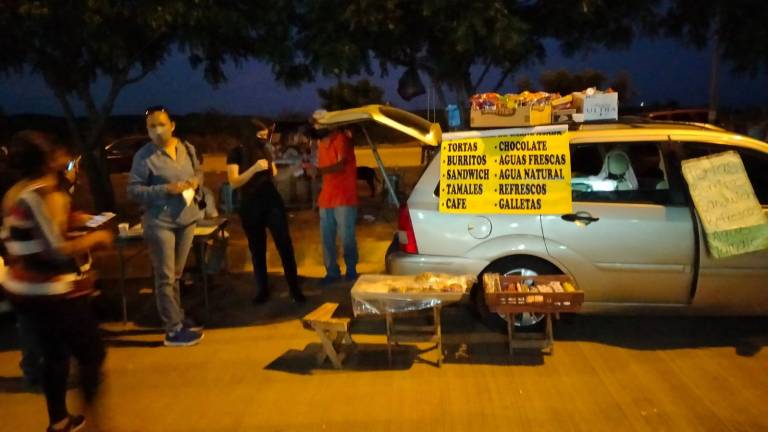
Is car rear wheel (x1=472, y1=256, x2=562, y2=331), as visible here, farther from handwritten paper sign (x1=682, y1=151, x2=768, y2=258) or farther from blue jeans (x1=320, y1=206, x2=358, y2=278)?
blue jeans (x1=320, y1=206, x2=358, y2=278)

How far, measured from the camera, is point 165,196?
552 centimetres

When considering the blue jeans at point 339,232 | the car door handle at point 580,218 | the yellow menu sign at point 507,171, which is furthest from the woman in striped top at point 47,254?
the blue jeans at point 339,232

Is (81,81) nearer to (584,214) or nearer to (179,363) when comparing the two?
(179,363)

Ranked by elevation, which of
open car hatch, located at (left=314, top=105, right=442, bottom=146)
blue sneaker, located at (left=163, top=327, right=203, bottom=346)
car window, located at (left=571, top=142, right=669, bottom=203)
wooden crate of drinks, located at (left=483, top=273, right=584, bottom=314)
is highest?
open car hatch, located at (left=314, top=105, right=442, bottom=146)

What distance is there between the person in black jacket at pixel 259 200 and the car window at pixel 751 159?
3553mm

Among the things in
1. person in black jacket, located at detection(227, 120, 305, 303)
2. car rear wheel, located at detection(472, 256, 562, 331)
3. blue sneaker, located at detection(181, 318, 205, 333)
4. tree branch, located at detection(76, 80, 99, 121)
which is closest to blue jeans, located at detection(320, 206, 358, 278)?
person in black jacket, located at detection(227, 120, 305, 303)

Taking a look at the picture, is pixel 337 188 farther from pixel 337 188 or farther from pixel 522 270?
pixel 522 270

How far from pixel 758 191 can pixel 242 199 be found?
4.42m

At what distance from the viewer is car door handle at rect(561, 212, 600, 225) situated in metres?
5.39

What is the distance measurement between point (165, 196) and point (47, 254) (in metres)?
1.92

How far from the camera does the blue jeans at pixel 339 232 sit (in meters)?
7.18

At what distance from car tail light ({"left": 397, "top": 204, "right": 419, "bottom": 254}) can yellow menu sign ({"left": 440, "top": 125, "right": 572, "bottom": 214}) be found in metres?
0.29

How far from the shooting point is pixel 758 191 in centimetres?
562

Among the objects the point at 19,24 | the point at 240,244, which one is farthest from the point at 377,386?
the point at 19,24
